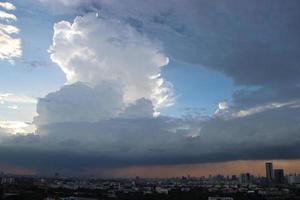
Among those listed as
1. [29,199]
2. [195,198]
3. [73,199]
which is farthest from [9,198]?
[195,198]

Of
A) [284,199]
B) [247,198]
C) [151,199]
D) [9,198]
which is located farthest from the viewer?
[247,198]

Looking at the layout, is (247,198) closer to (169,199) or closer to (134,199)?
(169,199)

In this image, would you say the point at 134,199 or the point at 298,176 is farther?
the point at 298,176

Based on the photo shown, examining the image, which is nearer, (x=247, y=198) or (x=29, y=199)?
(x=29, y=199)

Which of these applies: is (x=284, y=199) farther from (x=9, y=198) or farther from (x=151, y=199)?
(x=9, y=198)

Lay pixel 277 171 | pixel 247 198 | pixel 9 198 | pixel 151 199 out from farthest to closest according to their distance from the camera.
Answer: pixel 277 171 → pixel 247 198 → pixel 151 199 → pixel 9 198

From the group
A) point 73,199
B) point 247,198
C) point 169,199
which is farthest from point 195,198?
point 73,199

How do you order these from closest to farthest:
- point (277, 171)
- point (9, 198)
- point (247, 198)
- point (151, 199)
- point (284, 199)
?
1. point (9, 198)
2. point (151, 199)
3. point (284, 199)
4. point (247, 198)
5. point (277, 171)

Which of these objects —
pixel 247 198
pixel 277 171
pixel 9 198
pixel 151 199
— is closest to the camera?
pixel 9 198
